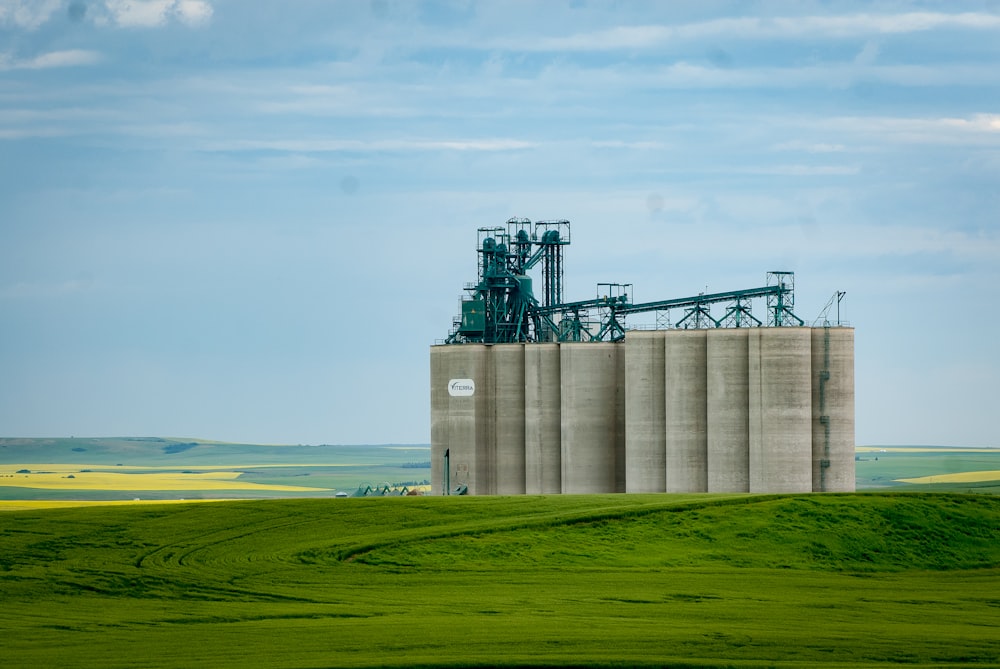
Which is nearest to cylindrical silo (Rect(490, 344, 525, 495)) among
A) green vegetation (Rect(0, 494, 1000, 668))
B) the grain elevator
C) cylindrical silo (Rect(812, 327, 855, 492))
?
the grain elevator

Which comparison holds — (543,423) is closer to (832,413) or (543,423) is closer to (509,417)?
(509,417)

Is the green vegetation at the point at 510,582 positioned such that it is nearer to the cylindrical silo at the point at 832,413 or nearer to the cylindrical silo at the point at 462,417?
the cylindrical silo at the point at 832,413

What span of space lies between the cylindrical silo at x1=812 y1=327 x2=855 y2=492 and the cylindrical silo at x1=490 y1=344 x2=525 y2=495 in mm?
24719

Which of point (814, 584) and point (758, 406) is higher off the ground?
point (758, 406)

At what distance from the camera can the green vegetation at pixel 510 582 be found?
5125 centimetres

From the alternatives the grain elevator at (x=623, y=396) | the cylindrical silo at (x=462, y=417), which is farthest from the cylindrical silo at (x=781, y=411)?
the cylindrical silo at (x=462, y=417)

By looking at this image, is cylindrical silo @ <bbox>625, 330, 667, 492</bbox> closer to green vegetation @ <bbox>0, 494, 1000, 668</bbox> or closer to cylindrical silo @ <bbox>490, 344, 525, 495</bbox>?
cylindrical silo @ <bbox>490, 344, 525, 495</bbox>

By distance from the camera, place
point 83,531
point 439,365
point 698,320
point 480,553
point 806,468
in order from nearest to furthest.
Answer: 1. point 480,553
2. point 83,531
3. point 806,468
4. point 698,320
5. point 439,365

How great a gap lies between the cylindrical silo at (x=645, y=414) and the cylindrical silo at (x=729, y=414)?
438cm

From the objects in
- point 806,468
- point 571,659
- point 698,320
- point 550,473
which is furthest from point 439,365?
point 571,659

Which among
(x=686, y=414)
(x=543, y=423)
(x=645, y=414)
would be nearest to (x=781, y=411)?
(x=686, y=414)

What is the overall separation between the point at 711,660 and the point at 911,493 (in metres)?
47.0

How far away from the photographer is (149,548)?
79125 mm

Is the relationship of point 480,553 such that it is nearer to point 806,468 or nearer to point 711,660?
point 711,660
